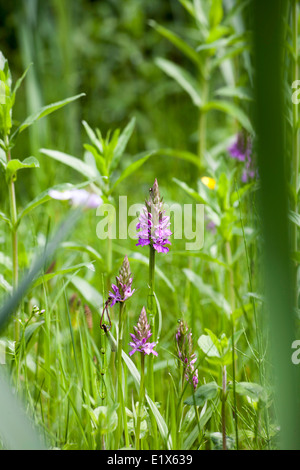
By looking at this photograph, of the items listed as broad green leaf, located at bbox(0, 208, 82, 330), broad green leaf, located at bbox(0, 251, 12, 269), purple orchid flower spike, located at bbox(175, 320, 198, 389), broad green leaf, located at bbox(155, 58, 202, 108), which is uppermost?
broad green leaf, located at bbox(155, 58, 202, 108)

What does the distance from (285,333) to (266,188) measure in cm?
12

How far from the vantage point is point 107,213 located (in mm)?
942

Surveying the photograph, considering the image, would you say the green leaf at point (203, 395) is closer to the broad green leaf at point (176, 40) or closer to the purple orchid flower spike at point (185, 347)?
the purple orchid flower spike at point (185, 347)

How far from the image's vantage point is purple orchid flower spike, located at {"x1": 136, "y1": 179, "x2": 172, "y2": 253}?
2.15ft

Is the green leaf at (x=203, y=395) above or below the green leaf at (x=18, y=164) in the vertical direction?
below

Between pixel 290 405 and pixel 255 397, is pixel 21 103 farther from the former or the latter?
pixel 290 405

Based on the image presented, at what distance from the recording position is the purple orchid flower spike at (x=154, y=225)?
657 millimetres

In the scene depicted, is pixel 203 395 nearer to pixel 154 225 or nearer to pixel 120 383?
pixel 120 383

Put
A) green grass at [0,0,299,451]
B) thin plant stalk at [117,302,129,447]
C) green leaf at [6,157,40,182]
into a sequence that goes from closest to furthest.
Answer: green grass at [0,0,299,451] → thin plant stalk at [117,302,129,447] → green leaf at [6,157,40,182]

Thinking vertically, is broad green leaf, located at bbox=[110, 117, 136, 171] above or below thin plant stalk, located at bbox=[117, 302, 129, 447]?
above

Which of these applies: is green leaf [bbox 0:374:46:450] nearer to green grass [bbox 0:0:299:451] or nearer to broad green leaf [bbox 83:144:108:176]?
green grass [bbox 0:0:299:451]

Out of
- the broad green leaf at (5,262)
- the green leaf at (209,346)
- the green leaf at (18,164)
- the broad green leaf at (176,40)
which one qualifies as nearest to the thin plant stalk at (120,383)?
the green leaf at (209,346)

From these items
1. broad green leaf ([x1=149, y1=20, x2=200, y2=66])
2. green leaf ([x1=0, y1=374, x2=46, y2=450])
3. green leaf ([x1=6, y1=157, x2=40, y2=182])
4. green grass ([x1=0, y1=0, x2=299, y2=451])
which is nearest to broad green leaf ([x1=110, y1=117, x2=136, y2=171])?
green grass ([x1=0, y1=0, x2=299, y2=451])

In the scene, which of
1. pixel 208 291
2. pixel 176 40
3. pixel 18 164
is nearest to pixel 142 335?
pixel 18 164
